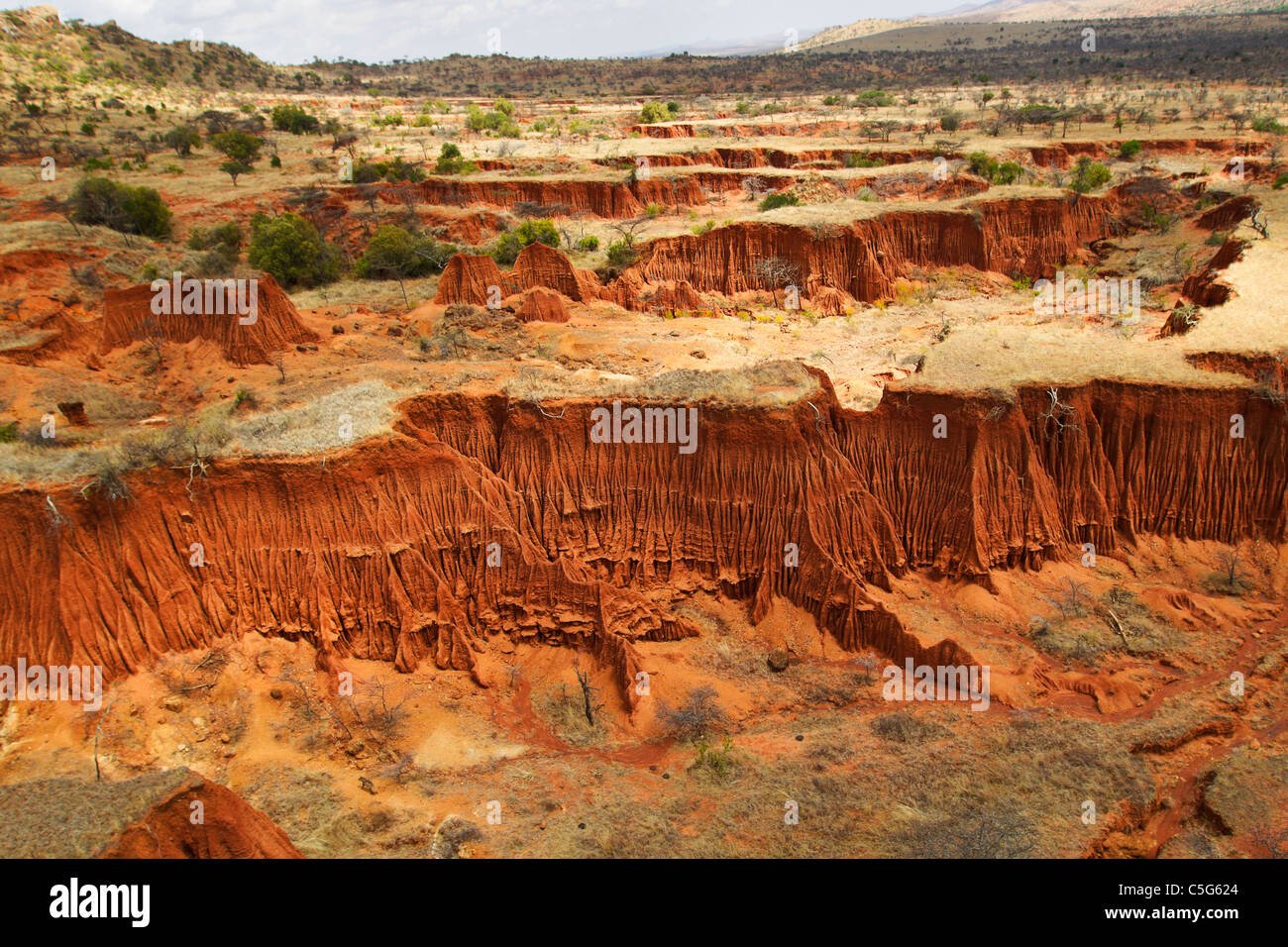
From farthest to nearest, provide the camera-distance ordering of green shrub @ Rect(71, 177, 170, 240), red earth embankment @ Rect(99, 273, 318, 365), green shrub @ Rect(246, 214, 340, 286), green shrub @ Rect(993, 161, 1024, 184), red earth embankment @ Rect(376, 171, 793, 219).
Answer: red earth embankment @ Rect(376, 171, 793, 219) → green shrub @ Rect(993, 161, 1024, 184) → green shrub @ Rect(71, 177, 170, 240) → green shrub @ Rect(246, 214, 340, 286) → red earth embankment @ Rect(99, 273, 318, 365)

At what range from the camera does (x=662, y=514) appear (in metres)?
19.3

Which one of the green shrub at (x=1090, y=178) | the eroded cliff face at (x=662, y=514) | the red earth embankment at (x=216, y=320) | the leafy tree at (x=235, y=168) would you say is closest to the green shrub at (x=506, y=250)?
the red earth embankment at (x=216, y=320)

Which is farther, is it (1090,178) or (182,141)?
(182,141)

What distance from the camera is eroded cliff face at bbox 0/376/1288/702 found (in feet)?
54.2

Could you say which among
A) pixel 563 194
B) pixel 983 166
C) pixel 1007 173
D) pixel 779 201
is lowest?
pixel 779 201

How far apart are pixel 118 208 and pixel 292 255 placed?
564 inches

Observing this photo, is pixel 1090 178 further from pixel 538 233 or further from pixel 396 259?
pixel 396 259

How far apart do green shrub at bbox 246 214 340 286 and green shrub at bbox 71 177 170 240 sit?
944cm

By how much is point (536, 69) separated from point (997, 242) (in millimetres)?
120910

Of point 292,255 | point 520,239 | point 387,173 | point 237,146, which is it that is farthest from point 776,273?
point 237,146

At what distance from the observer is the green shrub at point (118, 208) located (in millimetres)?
42656

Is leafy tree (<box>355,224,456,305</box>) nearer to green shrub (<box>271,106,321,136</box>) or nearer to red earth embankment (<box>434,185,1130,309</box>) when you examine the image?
red earth embankment (<box>434,185,1130,309</box>)

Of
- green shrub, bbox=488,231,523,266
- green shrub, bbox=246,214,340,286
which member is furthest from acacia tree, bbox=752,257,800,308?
green shrub, bbox=246,214,340,286

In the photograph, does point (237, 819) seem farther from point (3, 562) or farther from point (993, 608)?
point (993, 608)
